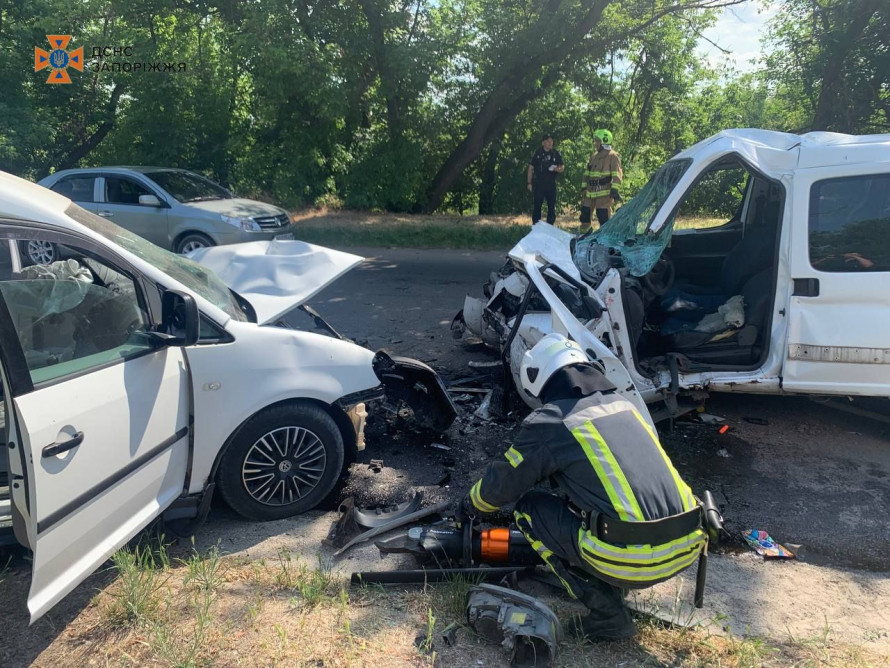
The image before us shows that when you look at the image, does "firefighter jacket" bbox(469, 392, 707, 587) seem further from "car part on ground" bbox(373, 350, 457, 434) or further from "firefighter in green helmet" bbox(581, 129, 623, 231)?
"firefighter in green helmet" bbox(581, 129, 623, 231)

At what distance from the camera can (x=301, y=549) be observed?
3.38 metres

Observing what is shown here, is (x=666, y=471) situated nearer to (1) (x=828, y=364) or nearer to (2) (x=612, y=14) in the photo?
(1) (x=828, y=364)

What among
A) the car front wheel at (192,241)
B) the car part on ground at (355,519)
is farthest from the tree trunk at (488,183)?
the car part on ground at (355,519)

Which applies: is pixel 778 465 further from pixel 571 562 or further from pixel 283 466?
pixel 283 466

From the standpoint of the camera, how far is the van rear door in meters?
4.23

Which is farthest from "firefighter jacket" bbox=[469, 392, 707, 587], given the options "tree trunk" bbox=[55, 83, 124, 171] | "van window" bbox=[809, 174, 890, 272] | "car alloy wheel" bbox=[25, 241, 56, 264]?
"tree trunk" bbox=[55, 83, 124, 171]

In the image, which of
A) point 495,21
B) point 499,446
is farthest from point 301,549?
point 495,21

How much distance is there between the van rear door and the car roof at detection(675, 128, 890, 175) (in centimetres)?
7

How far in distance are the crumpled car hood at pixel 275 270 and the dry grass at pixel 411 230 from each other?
27.9 feet

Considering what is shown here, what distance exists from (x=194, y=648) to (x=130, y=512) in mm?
656

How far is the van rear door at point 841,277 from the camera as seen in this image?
13.9 feet

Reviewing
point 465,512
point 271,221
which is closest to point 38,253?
point 465,512

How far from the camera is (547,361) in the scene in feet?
9.70

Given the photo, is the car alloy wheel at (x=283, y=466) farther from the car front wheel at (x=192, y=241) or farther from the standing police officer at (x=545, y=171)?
the standing police officer at (x=545, y=171)
